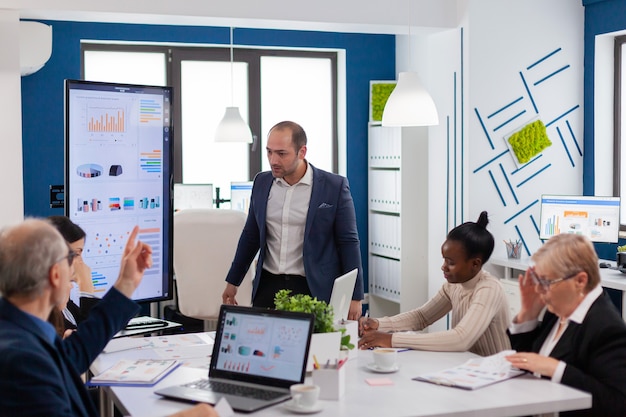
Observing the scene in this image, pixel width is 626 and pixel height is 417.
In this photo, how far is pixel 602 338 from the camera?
2.71 meters

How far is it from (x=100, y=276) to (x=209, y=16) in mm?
2099

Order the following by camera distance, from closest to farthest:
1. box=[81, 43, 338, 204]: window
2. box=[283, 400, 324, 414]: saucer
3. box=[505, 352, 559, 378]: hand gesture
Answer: box=[283, 400, 324, 414]: saucer → box=[505, 352, 559, 378]: hand gesture → box=[81, 43, 338, 204]: window

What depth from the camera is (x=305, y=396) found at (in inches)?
99.4

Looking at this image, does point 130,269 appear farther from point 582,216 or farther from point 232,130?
point 232,130

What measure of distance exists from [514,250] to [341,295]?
301cm

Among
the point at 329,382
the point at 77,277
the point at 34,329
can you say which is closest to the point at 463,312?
the point at 329,382

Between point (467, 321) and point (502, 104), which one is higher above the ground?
point (502, 104)

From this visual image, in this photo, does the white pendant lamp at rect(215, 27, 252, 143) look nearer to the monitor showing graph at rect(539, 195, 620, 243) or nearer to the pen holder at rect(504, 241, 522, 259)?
the pen holder at rect(504, 241, 522, 259)

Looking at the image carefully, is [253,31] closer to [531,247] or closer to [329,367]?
[531,247]

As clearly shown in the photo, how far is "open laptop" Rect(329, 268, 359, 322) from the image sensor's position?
3158 millimetres

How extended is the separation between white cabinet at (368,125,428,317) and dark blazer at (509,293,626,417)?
4045mm

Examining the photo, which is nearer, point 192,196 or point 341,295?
point 341,295

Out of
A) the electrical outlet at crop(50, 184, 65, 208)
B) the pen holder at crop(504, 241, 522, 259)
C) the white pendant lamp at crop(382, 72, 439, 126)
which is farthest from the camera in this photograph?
the pen holder at crop(504, 241, 522, 259)

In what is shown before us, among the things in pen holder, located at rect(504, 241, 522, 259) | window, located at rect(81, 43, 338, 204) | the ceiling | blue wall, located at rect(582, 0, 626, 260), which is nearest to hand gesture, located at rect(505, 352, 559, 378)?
pen holder, located at rect(504, 241, 522, 259)
